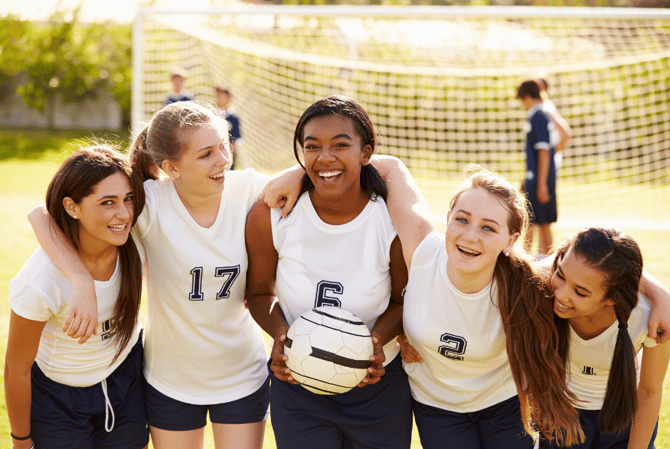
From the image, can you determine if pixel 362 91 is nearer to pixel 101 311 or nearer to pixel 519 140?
pixel 519 140

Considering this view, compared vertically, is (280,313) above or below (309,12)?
→ below

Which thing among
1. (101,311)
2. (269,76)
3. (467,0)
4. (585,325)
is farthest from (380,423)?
(467,0)

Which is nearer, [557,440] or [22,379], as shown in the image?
[22,379]

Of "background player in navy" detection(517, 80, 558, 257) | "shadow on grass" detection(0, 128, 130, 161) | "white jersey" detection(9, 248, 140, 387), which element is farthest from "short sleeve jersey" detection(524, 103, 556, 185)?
"shadow on grass" detection(0, 128, 130, 161)

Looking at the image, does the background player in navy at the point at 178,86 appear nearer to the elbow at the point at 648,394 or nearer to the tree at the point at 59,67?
the elbow at the point at 648,394

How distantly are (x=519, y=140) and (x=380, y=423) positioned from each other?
1290 cm

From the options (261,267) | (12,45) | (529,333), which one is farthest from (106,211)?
(12,45)

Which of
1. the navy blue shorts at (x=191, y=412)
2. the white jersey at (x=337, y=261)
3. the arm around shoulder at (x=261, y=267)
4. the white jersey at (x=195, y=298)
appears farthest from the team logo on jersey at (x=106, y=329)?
the white jersey at (x=337, y=261)

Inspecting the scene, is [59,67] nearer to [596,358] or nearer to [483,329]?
[483,329]

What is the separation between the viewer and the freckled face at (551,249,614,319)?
2357mm

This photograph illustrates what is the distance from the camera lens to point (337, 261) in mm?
2531

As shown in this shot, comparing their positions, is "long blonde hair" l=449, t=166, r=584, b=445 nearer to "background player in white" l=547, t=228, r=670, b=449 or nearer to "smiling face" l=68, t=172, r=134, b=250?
"background player in white" l=547, t=228, r=670, b=449

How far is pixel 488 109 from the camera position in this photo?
13.7m

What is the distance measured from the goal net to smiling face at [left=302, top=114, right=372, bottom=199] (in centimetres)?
595
